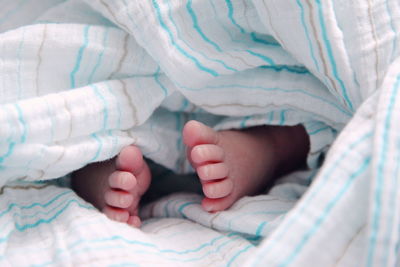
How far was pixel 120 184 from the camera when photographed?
0.50 m

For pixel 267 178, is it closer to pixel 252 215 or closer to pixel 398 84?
pixel 252 215

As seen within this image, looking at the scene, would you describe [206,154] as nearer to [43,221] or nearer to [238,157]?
[238,157]

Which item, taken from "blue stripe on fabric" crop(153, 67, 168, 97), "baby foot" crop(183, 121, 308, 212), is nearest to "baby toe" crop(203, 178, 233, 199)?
"baby foot" crop(183, 121, 308, 212)

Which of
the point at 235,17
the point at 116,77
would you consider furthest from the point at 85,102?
the point at 235,17

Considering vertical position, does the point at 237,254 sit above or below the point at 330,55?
below

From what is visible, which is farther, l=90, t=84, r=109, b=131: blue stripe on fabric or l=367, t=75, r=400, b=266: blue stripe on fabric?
l=90, t=84, r=109, b=131: blue stripe on fabric

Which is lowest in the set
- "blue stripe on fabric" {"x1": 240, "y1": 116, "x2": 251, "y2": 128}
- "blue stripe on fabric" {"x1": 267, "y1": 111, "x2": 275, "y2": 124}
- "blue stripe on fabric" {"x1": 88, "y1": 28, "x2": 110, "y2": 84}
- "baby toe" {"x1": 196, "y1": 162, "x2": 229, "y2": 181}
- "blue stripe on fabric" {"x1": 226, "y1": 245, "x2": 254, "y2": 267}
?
"blue stripe on fabric" {"x1": 226, "y1": 245, "x2": 254, "y2": 267}

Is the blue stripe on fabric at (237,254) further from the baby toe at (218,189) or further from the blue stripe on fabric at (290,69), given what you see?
the blue stripe on fabric at (290,69)

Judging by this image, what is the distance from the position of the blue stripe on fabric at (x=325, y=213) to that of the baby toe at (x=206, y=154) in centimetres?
19

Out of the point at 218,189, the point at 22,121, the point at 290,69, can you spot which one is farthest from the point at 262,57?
the point at 22,121

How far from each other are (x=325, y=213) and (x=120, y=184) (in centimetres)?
24

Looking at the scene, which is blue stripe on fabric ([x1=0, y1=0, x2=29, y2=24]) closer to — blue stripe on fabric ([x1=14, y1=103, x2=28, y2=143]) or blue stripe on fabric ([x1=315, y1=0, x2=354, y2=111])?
blue stripe on fabric ([x1=14, y1=103, x2=28, y2=143])

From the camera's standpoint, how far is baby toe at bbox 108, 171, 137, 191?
A: 500 millimetres

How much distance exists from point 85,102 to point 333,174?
26 centimetres
